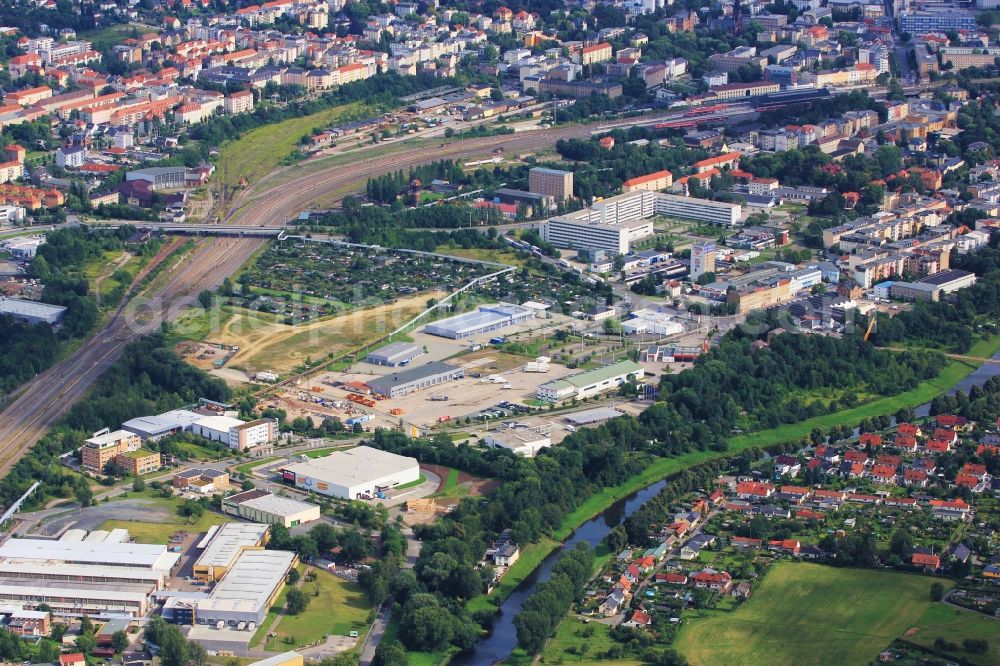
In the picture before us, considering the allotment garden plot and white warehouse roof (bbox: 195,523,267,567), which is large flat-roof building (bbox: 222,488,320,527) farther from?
the allotment garden plot

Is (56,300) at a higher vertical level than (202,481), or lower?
higher

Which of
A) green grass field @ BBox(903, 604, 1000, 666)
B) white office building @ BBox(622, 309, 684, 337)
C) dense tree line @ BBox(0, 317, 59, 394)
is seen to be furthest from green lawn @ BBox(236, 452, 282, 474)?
green grass field @ BBox(903, 604, 1000, 666)

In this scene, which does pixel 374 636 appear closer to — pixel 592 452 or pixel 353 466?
pixel 353 466

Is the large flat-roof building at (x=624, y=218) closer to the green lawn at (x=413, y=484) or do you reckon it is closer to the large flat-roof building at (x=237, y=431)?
the large flat-roof building at (x=237, y=431)

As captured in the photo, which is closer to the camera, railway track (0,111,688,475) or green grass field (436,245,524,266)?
railway track (0,111,688,475)

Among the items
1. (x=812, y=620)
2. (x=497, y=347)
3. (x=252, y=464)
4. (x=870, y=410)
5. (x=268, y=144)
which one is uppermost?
(x=268, y=144)

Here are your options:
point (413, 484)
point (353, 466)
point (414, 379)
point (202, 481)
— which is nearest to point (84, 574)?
point (202, 481)

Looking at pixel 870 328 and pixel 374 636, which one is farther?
pixel 870 328
